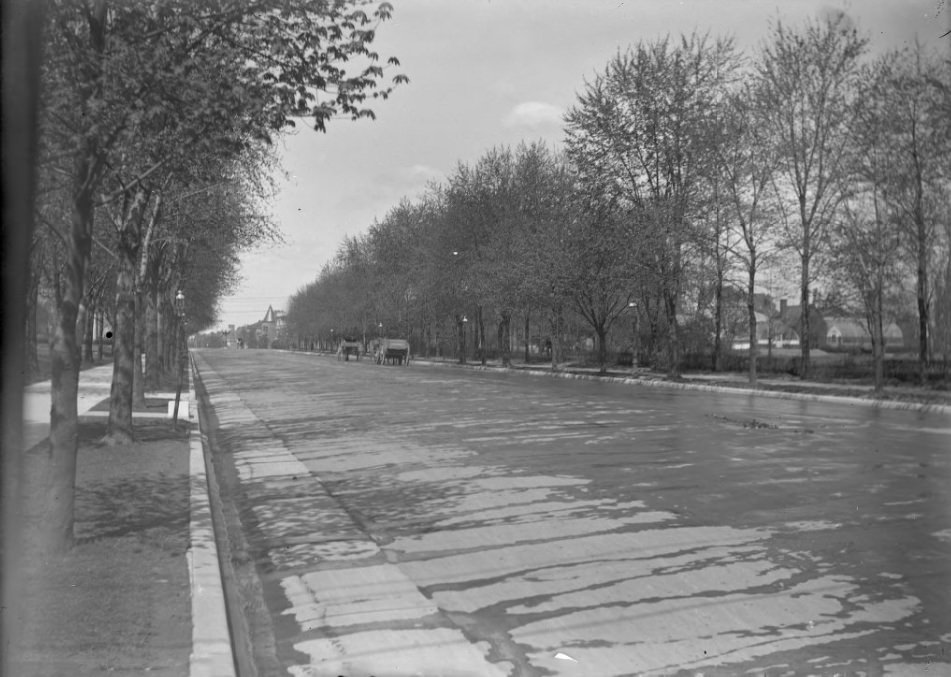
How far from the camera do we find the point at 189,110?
6691 millimetres

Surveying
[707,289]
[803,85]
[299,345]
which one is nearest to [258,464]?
→ [803,85]

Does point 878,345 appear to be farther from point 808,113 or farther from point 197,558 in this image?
point 197,558

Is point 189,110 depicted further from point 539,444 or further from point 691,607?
point 539,444

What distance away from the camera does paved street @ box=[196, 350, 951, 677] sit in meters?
4.66

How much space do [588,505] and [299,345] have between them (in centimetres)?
18756

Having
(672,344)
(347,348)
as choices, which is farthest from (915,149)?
(347,348)

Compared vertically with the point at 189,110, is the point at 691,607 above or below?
below

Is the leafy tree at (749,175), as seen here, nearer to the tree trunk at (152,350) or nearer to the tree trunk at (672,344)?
the tree trunk at (672,344)

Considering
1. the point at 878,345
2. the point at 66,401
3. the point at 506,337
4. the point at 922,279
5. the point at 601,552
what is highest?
the point at 922,279

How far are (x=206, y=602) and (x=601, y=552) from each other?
3038 mm

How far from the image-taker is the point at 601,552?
6734 millimetres

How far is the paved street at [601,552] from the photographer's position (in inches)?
183

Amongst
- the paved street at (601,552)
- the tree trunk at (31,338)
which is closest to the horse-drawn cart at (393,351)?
the tree trunk at (31,338)

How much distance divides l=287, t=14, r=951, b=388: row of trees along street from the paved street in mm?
15716
